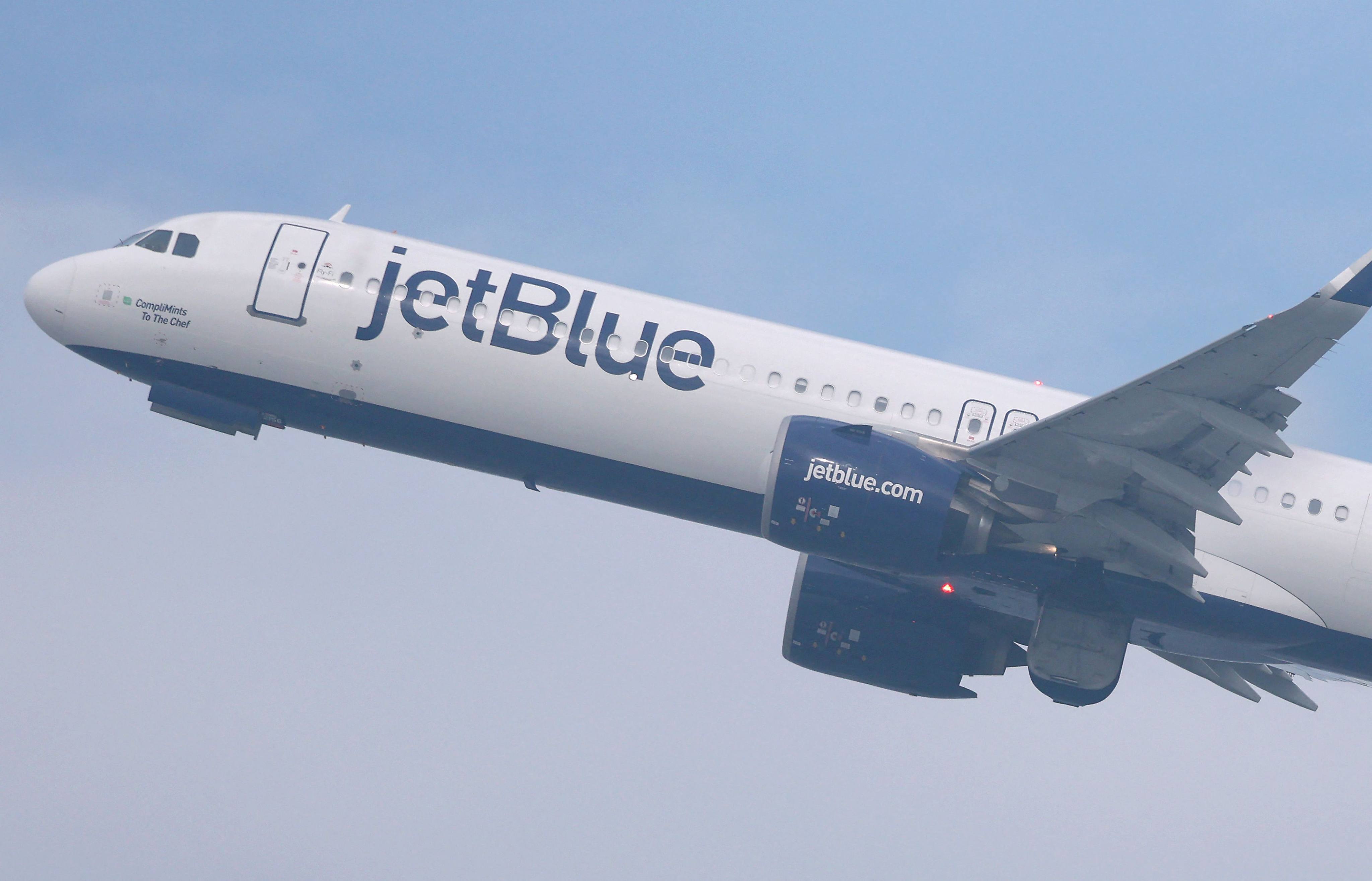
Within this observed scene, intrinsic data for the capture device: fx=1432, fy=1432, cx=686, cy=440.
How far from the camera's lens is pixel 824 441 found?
21.8 metres

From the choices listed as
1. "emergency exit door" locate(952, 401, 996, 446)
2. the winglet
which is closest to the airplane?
"emergency exit door" locate(952, 401, 996, 446)

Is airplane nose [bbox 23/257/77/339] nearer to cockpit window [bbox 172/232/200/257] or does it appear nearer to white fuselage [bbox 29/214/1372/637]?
white fuselage [bbox 29/214/1372/637]

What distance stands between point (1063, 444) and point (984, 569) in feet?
8.10

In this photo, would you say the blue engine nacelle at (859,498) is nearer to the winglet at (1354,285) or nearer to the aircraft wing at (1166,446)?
the aircraft wing at (1166,446)

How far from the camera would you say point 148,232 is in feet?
86.4

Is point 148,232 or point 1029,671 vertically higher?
point 148,232

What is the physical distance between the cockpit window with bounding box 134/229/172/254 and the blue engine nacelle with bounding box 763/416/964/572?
12081mm

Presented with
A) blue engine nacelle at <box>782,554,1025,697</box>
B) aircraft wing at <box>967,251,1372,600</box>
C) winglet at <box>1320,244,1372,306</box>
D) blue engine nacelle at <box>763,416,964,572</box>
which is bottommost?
blue engine nacelle at <box>782,554,1025,697</box>

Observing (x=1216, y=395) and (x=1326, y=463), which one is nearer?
(x=1216, y=395)

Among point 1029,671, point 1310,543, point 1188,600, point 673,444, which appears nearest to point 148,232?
point 673,444

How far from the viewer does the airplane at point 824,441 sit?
2162cm

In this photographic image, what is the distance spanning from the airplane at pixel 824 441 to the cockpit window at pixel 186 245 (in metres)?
0.07

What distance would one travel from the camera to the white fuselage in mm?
23172

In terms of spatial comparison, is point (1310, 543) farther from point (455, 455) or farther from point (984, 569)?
point (455, 455)
